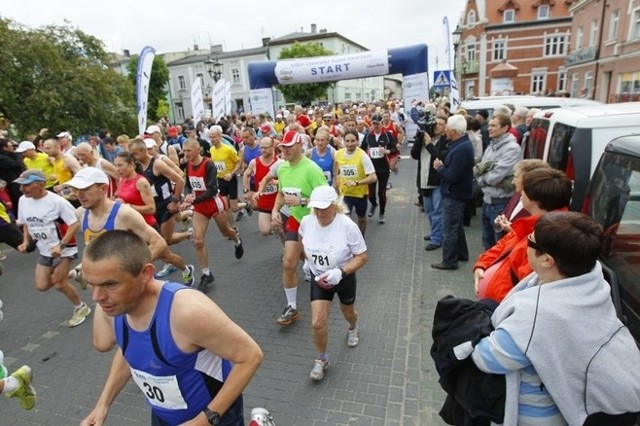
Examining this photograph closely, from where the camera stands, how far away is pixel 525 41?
4525cm

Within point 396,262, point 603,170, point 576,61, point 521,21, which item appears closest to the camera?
point 603,170

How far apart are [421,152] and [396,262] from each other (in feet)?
6.55

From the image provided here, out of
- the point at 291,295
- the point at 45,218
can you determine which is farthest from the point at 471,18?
the point at 45,218

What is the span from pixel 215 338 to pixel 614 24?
35.0m

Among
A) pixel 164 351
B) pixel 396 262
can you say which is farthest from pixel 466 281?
pixel 164 351

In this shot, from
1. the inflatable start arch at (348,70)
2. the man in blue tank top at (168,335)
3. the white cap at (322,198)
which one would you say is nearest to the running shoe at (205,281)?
the white cap at (322,198)

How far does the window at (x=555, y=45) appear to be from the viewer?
1742 inches

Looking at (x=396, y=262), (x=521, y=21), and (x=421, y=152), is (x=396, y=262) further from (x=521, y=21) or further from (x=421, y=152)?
(x=521, y=21)

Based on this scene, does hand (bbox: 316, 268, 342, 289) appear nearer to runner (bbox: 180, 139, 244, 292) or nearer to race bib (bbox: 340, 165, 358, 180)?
runner (bbox: 180, 139, 244, 292)

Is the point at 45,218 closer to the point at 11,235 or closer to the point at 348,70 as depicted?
the point at 11,235

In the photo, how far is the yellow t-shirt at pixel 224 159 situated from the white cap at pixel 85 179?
13.1 ft

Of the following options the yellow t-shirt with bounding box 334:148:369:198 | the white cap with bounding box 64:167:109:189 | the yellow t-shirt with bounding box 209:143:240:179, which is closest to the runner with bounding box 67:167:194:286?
the white cap with bounding box 64:167:109:189

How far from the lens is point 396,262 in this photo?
6164 mm

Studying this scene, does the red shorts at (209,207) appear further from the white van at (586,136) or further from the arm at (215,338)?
the white van at (586,136)
